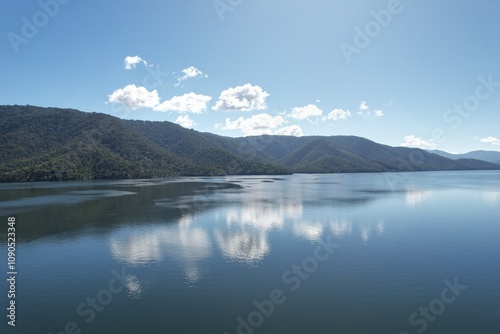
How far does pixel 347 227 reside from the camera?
51.5 metres

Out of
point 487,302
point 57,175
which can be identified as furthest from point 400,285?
point 57,175

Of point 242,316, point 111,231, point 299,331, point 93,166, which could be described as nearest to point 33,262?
point 111,231

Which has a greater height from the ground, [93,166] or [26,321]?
[93,166]

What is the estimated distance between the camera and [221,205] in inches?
3086

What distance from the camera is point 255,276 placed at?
2880 cm

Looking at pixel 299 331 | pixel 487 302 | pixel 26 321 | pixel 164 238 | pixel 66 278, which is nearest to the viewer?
pixel 299 331

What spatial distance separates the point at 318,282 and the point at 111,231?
35372 millimetres

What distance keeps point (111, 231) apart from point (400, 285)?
137ft

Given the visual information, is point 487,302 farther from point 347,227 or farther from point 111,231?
point 111,231

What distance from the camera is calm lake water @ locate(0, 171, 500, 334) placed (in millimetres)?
20766

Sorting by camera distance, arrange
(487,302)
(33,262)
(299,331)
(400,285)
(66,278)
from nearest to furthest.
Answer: (299,331) → (487,302) → (400,285) → (66,278) → (33,262)

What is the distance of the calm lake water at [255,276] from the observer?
68.1 feet

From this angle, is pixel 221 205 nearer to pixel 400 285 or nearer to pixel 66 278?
pixel 66 278

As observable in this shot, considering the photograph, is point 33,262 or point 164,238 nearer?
point 33,262
